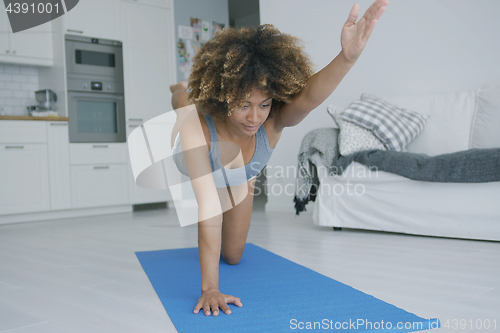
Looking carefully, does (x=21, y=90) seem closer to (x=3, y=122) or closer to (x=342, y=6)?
(x=3, y=122)

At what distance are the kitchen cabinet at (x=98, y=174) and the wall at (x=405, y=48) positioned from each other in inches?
62.9

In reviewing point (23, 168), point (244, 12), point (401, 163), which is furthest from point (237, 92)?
point (244, 12)

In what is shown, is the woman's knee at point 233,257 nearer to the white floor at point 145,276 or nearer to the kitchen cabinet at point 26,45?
the white floor at point 145,276

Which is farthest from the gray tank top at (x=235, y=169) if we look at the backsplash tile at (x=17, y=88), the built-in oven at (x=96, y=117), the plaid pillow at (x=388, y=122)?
the backsplash tile at (x=17, y=88)

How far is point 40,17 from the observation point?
4133 millimetres

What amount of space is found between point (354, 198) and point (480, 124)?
98cm

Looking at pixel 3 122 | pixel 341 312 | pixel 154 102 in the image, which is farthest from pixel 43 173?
pixel 341 312

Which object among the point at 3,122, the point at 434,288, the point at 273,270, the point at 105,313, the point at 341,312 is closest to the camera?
the point at 341,312

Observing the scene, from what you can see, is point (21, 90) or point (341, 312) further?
point (21, 90)

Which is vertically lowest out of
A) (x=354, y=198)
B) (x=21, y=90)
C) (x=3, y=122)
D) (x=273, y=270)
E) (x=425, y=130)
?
(x=273, y=270)

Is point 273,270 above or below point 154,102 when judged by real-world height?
below

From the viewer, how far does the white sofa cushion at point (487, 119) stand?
107 inches

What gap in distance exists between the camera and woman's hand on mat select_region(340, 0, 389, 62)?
1059 millimetres

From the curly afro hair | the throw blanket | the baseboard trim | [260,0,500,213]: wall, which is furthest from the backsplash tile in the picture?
the curly afro hair
